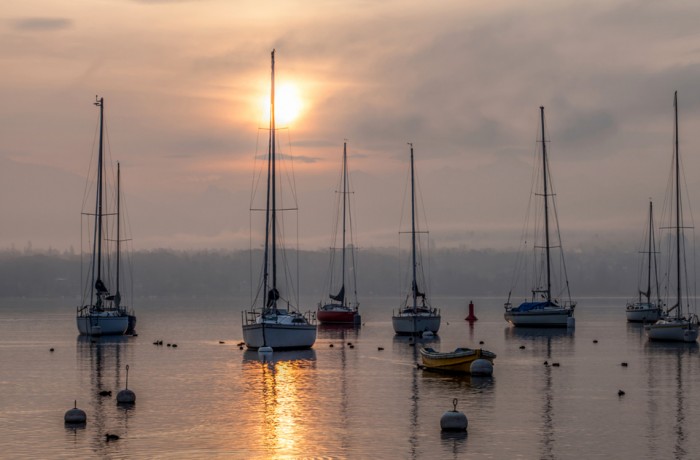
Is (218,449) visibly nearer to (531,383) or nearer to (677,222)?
(531,383)

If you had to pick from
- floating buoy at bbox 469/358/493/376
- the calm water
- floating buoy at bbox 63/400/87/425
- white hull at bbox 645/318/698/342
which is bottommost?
the calm water

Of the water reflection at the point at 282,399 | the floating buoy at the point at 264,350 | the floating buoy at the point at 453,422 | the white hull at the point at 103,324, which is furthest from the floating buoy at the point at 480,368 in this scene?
the white hull at the point at 103,324

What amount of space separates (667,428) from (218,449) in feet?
68.2

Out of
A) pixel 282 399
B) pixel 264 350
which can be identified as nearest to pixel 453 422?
pixel 282 399

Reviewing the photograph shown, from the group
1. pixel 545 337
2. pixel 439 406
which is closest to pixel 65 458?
pixel 439 406

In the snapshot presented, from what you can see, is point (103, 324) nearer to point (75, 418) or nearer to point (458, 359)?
point (458, 359)

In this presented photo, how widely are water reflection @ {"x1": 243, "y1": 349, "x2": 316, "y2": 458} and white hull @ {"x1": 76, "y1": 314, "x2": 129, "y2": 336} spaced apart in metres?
30.9

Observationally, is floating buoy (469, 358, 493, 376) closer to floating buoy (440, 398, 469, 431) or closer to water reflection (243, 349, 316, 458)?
water reflection (243, 349, 316, 458)

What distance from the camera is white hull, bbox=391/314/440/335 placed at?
395 feet

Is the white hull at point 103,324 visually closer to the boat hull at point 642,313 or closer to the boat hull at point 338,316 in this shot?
the boat hull at point 338,316

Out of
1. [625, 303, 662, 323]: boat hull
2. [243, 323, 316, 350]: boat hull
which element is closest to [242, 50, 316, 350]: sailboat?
[243, 323, 316, 350]: boat hull

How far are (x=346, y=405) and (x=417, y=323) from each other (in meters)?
62.6

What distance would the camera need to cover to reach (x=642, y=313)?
16925 centimetres

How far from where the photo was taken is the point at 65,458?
4228 centimetres
